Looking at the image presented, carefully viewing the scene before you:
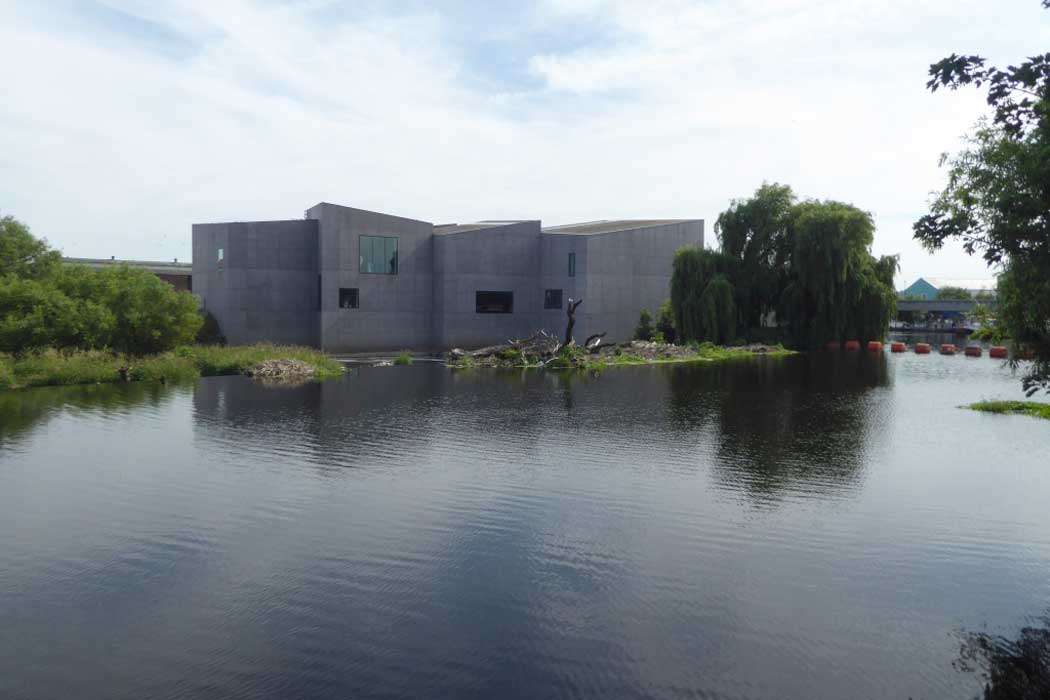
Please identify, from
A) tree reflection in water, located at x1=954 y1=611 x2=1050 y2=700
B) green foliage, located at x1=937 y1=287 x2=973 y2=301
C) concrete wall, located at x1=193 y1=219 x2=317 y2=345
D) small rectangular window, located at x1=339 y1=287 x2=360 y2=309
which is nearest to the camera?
tree reflection in water, located at x1=954 y1=611 x2=1050 y2=700

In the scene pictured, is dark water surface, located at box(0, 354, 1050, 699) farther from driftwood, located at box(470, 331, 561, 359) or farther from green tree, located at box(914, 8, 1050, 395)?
driftwood, located at box(470, 331, 561, 359)

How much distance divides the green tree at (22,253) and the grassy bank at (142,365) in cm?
1363

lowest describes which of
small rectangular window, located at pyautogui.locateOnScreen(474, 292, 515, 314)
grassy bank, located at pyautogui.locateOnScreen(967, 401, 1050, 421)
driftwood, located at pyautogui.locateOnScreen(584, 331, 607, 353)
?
grassy bank, located at pyautogui.locateOnScreen(967, 401, 1050, 421)

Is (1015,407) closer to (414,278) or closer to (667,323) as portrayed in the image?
(667,323)

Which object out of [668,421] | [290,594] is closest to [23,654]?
[290,594]

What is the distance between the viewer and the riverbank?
114ft

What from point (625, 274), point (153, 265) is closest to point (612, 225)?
point (625, 274)

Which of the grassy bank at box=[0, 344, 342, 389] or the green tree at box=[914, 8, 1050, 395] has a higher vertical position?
the green tree at box=[914, 8, 1050, 395]

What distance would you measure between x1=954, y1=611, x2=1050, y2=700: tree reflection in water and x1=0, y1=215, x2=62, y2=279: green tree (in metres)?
40.9

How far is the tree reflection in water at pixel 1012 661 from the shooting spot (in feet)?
19.9

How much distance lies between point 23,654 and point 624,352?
3449 centimetres

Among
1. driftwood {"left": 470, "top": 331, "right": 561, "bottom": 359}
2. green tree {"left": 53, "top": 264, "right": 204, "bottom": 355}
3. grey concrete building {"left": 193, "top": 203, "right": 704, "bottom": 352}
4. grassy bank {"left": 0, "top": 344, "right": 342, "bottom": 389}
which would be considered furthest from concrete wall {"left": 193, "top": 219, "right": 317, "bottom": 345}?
driftwood {"left": 470, "top": 331, "right": 561, "bottom": 359}

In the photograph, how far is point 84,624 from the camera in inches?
280

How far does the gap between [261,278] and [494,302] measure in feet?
40.5
